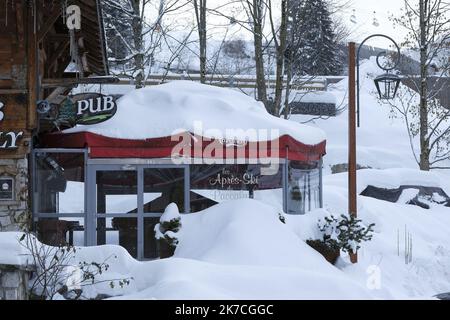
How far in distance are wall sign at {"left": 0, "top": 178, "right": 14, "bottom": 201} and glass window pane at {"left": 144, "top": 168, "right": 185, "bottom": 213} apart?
8.17ft

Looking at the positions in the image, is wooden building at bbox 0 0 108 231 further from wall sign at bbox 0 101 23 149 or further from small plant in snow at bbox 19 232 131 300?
small plant in snow at bbox 19 232 131 300

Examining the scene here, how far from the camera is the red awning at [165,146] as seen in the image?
41.6ft

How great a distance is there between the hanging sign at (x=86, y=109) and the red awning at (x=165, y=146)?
1.13 ft

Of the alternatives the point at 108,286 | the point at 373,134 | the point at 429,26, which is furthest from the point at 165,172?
the point at 373,134

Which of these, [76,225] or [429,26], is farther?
[429,26]

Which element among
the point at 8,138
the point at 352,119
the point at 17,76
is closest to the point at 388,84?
the point at 352,119

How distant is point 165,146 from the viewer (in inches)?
503

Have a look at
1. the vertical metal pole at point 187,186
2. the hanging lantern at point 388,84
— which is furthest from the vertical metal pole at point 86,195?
the hanging lantern at point 388,84

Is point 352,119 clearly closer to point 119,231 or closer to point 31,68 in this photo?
point 119,231

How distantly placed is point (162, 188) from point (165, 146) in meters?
0.87

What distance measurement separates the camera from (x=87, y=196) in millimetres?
12852

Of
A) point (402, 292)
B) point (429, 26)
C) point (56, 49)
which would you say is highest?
point (429, 26)
